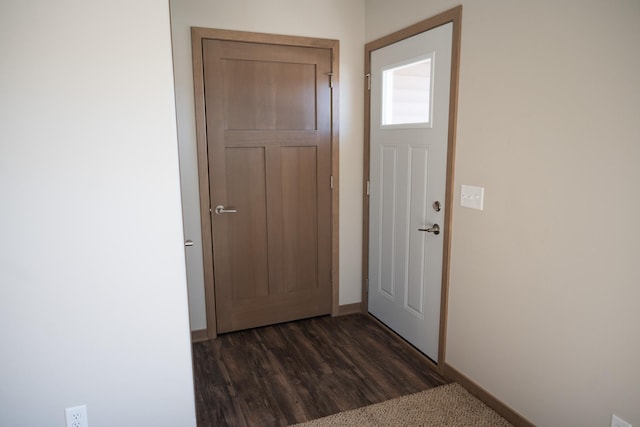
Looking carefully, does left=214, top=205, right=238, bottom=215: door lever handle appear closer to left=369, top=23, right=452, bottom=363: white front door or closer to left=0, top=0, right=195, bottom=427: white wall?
left=369, top=23, right=452, bottom=363: white front door

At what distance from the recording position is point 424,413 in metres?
2.25

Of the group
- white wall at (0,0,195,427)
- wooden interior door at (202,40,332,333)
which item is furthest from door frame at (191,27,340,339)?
white wall at (0,0,195,427)

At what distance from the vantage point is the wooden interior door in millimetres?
2934

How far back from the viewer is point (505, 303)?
7.04ft

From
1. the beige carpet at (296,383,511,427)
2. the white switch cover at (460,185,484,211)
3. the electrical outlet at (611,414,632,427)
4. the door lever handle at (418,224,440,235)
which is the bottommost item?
the beige carpet at (296,383,511,427)

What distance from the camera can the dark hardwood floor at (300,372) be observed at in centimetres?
234

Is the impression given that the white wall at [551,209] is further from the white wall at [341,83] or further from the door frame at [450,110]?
the white wall at [341,83]

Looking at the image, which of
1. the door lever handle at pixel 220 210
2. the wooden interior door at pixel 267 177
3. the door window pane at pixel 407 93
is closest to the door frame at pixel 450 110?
the door window pane at pixel 407 93

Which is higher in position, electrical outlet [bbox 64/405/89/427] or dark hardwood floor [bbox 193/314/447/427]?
electrical outlet [bbox 64/405/89/427]

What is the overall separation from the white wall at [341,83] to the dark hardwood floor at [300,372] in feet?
1.18

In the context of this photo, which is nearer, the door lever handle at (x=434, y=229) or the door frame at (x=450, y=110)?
the door frame at (x=450, y=110)

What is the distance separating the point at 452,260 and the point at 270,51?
187 centimetres

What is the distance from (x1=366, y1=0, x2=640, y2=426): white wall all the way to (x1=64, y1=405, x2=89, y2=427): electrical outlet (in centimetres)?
192

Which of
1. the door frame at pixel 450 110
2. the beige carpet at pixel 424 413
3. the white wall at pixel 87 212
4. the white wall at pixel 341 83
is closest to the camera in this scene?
the white wall at pixel 87 212
